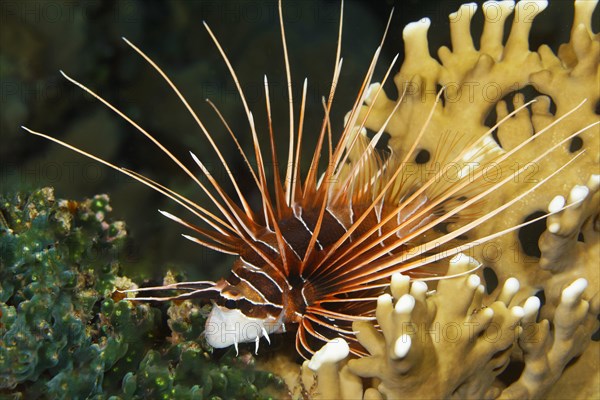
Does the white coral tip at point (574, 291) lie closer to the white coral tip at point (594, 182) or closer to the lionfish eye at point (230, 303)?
the white coral tip at point (594, 182)

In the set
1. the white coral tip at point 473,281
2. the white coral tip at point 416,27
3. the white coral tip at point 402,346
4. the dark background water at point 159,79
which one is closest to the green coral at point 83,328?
the dark background water at point 159,79

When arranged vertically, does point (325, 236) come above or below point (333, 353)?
above

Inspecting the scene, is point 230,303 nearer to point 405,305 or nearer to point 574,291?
point 405,305

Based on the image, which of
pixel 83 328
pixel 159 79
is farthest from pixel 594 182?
pixel 159 79

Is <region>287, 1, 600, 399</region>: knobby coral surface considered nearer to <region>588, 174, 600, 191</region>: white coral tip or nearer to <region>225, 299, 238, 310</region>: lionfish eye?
<region>588, 174, 600, 191</region>: white coral tip

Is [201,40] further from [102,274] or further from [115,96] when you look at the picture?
[102,274]

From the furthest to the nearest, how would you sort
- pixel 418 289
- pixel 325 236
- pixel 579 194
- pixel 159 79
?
pixel 159 79, pixel 325 236, pixel 579 194, pixel 418 289

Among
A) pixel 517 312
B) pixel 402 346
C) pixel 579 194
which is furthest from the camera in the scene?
pixel 579 194
